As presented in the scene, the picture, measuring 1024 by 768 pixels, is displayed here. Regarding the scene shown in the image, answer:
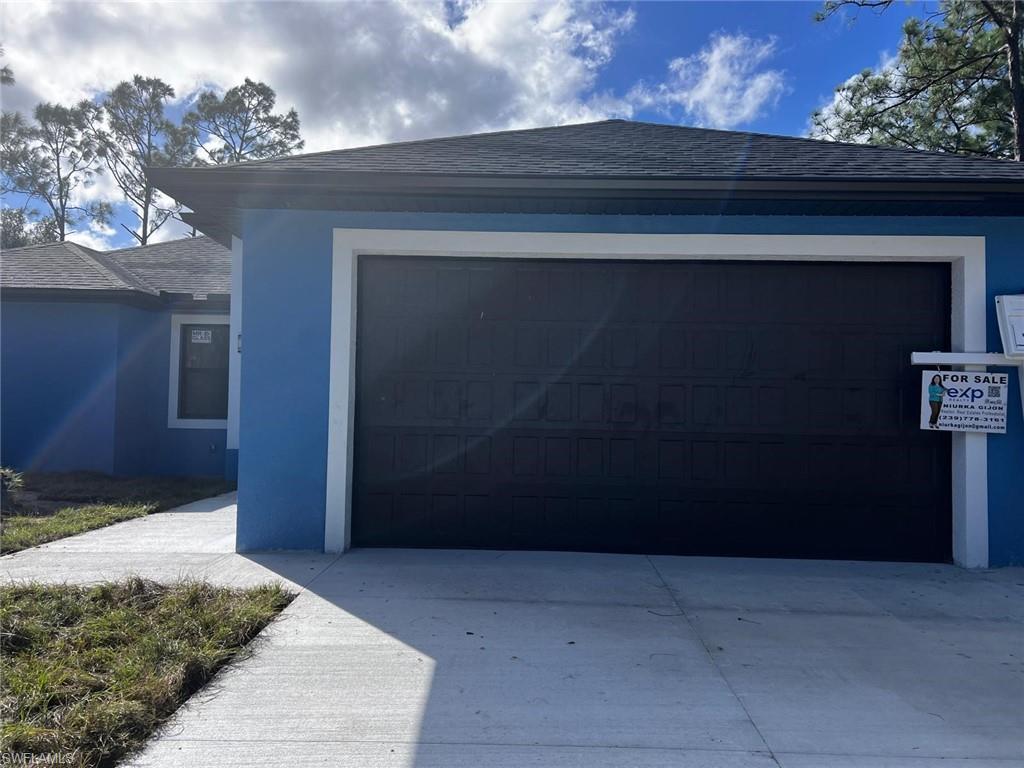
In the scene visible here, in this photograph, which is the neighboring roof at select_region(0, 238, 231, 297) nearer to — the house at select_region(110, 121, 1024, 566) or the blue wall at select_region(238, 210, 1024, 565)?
the blue wall at select_region(238, 210, 1024, 565)

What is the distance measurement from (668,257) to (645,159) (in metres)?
0.91

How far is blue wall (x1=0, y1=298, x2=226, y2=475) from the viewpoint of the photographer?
34.0ft

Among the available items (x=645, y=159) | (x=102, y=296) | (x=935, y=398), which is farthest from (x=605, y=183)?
(x=102, y=296)

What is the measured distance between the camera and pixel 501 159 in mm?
6109

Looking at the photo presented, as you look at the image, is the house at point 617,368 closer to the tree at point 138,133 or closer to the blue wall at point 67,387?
the blue wall at point 67,387

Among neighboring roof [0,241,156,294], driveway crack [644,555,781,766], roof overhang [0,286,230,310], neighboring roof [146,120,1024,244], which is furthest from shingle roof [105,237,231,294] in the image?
driveway crack [644,555,781,766]

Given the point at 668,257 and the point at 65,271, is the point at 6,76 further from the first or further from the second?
the point at 668,257

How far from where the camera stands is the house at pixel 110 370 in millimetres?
10359

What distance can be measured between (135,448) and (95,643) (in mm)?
7898

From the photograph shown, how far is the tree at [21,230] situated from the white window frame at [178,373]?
2763 centimetres

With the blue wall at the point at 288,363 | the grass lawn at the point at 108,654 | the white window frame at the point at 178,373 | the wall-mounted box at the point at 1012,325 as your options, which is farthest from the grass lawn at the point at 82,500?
the wall-mounted box at the point at 1012,325

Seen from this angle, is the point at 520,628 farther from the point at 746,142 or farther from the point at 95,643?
the point at 746,142

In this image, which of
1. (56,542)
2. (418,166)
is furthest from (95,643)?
(418,166)

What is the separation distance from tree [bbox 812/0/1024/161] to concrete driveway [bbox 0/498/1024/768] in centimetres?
1460
